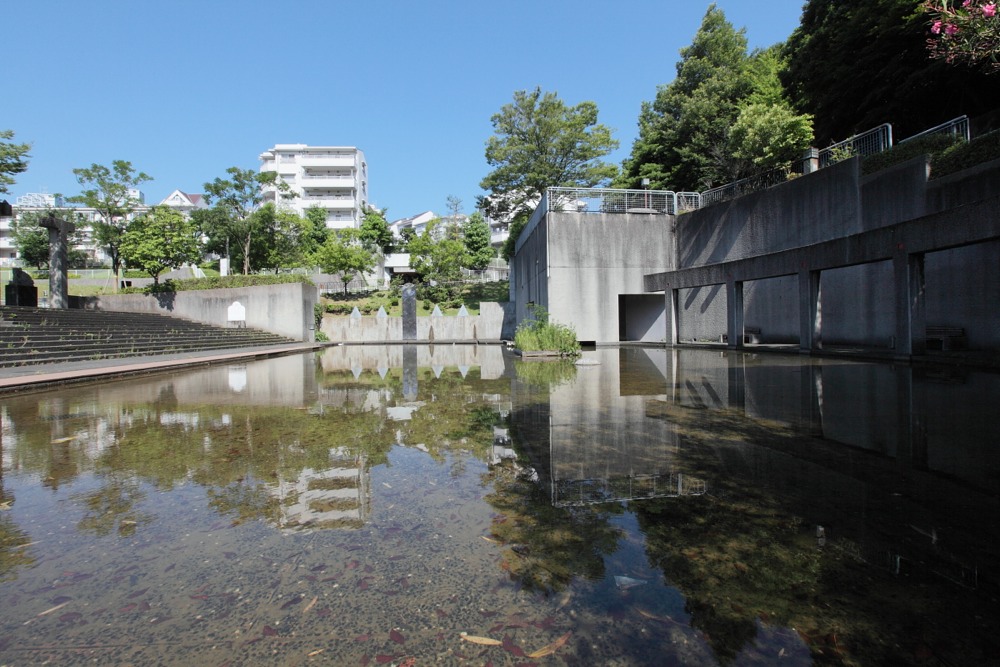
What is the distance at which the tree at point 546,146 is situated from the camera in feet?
123

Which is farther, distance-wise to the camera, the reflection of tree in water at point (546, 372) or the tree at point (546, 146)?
the tree at point (546, 146)

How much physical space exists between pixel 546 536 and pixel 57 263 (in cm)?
3557

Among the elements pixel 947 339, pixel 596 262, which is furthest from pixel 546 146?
pixel 947 339

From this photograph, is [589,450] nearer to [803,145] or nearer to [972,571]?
[972,571]

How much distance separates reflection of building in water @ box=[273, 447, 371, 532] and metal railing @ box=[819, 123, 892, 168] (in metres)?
20.1

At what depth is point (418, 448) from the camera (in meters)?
5.43

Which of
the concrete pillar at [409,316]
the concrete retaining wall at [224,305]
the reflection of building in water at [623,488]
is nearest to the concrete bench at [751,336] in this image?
the reflection of building in water at [623,488]

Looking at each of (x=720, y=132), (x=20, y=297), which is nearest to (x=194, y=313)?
(x=20, y=297)

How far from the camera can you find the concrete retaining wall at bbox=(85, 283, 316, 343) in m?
32.7

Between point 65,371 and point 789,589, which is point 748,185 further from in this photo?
point 65,371

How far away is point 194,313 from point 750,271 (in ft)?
105

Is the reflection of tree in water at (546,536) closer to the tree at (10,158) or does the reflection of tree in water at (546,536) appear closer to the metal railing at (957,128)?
the metal railing at (957,128)

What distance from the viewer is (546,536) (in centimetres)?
309

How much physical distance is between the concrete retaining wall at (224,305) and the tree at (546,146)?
1756cm
